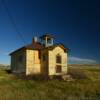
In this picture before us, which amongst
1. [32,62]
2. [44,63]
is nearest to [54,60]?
[44,63]

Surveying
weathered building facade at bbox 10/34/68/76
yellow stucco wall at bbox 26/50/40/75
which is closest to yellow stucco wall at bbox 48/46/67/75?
weathered building facade at bbox 10/34/68/76

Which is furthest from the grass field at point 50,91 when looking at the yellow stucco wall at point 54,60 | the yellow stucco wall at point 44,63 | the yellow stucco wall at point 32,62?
the yellow stucco wall at point 32,62

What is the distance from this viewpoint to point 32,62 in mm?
34000

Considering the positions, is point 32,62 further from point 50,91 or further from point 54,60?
point 50,91

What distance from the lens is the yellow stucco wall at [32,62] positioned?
1323 inches

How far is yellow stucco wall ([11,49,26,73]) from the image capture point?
3434 centimetres

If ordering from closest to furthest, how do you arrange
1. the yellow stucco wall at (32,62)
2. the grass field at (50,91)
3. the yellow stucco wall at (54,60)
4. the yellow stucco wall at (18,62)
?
the grass field at (50,91) → the yellow stucco wall at (54,60) → the yellow stucco wall at (32,62) → the yellow stucco wall at (18,62)

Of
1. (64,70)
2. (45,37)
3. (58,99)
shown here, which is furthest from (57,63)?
(58,99)

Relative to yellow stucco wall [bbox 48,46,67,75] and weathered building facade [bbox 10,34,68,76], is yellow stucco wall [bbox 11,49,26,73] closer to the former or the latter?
weathered building facade [bbox 10,34,68,76]

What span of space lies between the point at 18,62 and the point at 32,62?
11.5ft

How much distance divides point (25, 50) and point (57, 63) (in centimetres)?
503

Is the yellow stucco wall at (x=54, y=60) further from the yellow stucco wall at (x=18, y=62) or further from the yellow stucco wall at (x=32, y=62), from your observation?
the yellow stucco wall at (x=18, y=62)

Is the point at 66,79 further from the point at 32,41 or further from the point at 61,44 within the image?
the point at 32,41

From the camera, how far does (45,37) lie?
35219mm
